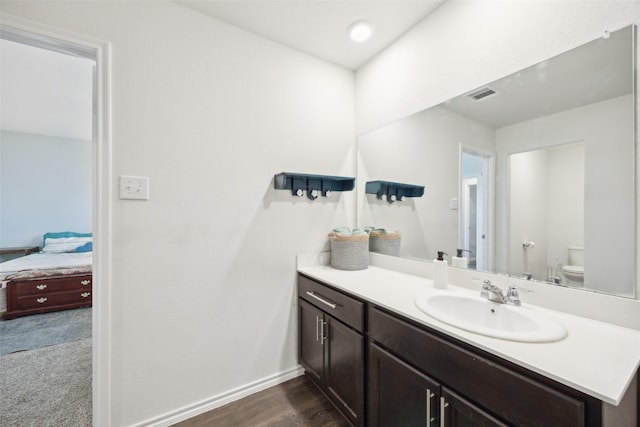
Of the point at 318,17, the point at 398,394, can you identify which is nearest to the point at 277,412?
the point at 398,394

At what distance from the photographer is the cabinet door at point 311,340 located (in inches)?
63.1

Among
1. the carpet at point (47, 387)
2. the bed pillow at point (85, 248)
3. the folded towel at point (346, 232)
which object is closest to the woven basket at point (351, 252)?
the folded towel at point (346, 232)

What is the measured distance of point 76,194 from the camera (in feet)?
14.8

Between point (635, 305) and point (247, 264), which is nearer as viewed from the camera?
point (635, 305)

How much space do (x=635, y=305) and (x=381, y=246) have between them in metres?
1.25

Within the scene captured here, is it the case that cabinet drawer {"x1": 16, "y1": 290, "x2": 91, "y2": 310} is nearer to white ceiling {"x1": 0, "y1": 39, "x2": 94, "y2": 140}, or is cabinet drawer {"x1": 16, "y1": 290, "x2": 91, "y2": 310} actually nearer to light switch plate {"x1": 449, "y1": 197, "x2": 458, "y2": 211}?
white ceiling {"x1": 0, "y1": 39, "x2": 94, "y2": 140}

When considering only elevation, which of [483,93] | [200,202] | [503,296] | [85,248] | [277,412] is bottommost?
[277,412]

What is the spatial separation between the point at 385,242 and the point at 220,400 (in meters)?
1.48

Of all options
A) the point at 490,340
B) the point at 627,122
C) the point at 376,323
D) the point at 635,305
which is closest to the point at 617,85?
the point at 627,122

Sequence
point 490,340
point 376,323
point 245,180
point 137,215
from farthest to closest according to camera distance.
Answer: point 245,180
point 137,215
point 376,323
point 490,340

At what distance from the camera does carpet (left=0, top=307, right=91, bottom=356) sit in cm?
232

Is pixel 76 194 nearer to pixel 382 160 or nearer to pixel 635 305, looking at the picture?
pixel 382 160

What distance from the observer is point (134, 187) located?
4.48 feet

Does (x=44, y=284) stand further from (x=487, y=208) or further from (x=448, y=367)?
(x=487, y=208)
